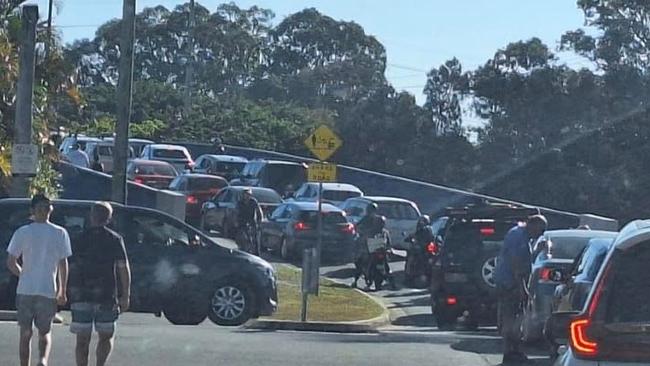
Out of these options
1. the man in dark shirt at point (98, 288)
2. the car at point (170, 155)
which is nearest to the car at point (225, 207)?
the car at point (170, 155)

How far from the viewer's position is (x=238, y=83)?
101125 millimetres

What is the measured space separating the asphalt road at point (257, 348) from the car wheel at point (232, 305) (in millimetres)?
605

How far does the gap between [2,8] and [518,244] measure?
46.1 ft

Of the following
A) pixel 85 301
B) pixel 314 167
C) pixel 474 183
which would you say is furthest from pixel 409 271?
pixel 474 183

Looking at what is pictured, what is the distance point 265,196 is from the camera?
3881cm

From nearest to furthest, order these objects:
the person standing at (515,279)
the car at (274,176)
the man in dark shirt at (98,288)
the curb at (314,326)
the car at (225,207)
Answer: the man in dark shirt at (98,288) < the person standing at (515,279) < the curb at (314,326) < the car at (225,207) < the car at (274,176)

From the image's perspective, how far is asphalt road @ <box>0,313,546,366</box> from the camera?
15000 millimetres

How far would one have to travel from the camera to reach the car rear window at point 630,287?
24.1 feet

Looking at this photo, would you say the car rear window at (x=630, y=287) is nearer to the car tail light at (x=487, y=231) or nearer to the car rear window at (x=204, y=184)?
the car tail light at (x=487, y=231)

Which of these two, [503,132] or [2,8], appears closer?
[2,8]

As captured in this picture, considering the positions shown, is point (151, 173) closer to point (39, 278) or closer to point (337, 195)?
point (337, 195)

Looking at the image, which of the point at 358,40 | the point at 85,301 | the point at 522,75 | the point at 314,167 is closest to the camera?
the point at 85,301

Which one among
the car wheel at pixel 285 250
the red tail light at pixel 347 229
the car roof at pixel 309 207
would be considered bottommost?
the car wheel at pixel 285 250

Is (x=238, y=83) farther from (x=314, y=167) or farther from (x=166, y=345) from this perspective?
(x=166, y=345)
